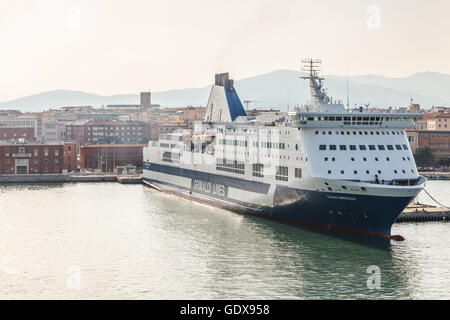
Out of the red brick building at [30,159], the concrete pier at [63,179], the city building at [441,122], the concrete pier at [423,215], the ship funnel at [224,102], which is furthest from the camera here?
the city building at [441,122]

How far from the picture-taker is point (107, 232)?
1134 inches

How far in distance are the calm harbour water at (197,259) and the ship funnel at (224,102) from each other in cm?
1007

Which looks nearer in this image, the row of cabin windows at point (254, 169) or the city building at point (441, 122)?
the row of cabin windows at point (254, 169)

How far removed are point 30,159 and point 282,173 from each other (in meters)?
32.4

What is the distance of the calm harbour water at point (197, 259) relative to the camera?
19.9 meters

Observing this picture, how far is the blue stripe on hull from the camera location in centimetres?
2611

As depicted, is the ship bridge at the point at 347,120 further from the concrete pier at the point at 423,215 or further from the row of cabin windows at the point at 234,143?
the row of cabin windows at the point at 234,143

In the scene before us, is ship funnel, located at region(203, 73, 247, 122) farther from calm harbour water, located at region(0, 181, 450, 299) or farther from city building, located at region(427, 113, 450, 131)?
city building, located at region(427, 113, 450, 131)

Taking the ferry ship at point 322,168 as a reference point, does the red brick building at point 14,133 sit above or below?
above

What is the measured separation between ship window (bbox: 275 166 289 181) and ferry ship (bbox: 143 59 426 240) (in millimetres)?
49

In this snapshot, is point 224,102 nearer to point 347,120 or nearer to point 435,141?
point 347,120

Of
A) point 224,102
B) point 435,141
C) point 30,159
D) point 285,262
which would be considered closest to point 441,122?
point 435,141
